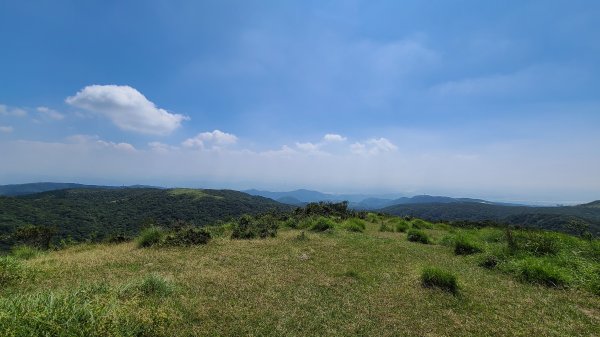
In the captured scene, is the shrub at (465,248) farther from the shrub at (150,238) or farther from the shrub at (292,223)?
the shrub at (150,238)

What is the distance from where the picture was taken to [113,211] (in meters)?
108

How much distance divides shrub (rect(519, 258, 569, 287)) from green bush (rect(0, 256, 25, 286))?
1674 centimetres

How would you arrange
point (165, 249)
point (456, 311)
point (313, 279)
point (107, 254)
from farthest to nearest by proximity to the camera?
point (165, 249) < point (107, 254) < point (313, 279) < point (456, 311)

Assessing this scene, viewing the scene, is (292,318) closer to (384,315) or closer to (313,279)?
(384,315)

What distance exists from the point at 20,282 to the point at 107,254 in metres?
4.48

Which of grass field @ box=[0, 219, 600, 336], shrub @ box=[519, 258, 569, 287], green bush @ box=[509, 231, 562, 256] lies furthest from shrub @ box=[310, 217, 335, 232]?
shrub @ box=[519, 258, 569, 287]

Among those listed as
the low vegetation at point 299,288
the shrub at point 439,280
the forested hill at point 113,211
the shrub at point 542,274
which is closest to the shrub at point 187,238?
the low vegetation at point 299,288

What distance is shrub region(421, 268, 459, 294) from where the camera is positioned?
10.2m

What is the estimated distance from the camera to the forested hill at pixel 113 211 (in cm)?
8062

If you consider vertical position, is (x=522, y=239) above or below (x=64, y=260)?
above

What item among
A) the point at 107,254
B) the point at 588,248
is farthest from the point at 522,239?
the point at 107,254

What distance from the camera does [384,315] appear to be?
324 inches

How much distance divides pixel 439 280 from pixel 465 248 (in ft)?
23.6

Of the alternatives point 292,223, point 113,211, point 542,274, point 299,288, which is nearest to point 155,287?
point 299,288
